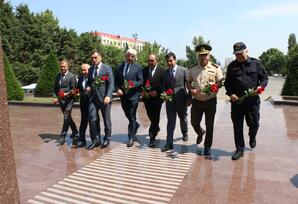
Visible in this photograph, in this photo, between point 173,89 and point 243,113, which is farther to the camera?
point 173,89

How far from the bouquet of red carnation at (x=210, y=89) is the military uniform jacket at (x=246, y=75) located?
35 centimetres

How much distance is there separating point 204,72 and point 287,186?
2.33 meters

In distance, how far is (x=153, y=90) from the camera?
23.5 ft

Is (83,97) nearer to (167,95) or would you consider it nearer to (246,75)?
→ (167,95)

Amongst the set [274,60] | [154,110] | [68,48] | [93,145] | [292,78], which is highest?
[274,60]

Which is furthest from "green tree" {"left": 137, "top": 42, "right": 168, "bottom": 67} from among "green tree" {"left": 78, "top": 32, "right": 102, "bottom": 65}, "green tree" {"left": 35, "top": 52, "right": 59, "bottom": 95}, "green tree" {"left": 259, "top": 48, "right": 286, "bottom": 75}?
"green tree" {"left": 259, "top": 48, "right": 286, "bottom": 75}

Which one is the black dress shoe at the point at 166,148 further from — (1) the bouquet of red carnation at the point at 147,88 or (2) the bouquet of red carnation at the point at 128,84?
(2) the bouquet of red carnation at the point at 128,84

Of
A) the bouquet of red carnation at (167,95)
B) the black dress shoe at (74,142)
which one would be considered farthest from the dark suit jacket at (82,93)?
the bouquet of red carnation at (167,95)

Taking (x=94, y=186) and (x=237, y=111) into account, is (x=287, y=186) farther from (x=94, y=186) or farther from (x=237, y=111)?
(x=94, y=186)

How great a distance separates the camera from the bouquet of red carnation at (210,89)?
5852 millimetres

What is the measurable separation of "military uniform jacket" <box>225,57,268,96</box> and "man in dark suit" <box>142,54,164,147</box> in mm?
1664

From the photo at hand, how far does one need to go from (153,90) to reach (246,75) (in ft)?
6.57

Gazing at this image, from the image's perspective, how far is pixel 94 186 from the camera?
4.82 meters

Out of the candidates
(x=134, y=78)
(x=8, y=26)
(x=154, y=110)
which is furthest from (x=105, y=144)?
(x=8, y=26)
